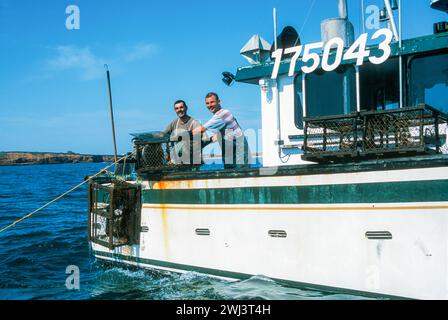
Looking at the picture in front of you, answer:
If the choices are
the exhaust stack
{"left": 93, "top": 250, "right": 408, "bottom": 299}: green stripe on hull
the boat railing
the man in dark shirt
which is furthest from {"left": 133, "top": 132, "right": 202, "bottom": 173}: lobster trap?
the exhaust stack

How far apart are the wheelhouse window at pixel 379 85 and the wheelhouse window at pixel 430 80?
388mm

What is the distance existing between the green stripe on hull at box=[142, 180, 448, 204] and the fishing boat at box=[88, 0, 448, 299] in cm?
1

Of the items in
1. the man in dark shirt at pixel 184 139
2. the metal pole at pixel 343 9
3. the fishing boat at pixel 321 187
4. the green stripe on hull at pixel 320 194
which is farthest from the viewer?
the metal pole at pixel 343 9

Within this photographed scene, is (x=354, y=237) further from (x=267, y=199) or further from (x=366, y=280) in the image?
(x=267, y=199)

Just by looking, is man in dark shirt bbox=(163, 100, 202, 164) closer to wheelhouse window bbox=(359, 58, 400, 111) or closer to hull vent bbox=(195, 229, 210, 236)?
hull vent bbox=(195, 229, 210, 236)

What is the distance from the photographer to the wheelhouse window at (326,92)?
7734 millimetres

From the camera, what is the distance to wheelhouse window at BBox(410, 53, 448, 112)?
713 centimetres

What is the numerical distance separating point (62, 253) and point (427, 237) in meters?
8.09

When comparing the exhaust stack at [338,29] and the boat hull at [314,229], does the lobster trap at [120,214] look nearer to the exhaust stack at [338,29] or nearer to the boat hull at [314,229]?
the boat hull at [314,229]

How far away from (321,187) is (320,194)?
92mm

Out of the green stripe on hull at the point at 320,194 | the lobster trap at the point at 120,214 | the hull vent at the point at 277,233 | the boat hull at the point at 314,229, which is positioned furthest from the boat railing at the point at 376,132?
the lobster trap at the point at 120,214

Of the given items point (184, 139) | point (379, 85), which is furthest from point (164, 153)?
point (379, 85)

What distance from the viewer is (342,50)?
7172 mm
